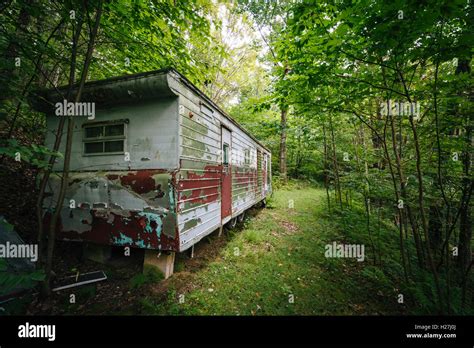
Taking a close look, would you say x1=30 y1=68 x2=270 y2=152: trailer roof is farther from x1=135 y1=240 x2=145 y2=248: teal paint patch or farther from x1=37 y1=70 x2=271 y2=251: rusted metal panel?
x1=135 y1=240 x2=145 y2=248: teal paint patch

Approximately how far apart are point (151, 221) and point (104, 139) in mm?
1843

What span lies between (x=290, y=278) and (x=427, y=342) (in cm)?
197

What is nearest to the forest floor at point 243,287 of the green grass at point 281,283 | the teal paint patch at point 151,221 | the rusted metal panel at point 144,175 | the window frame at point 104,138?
the green grass at point 281,283

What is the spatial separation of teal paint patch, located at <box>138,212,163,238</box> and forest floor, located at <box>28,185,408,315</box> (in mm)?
891

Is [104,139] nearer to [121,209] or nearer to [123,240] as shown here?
[121,209]

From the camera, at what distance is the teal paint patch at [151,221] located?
312 centimetres

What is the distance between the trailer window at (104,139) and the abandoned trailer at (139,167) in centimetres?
2

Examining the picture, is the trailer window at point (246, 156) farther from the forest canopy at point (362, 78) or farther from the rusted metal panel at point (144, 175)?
the rusted metal panel at point (144, 175)

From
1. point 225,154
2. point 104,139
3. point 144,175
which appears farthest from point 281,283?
point 104,139

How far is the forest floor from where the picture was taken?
2842mm

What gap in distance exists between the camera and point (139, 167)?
3312 millimetres

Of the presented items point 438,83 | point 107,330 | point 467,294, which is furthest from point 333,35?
point 467,294

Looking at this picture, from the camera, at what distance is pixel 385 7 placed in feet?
6.52

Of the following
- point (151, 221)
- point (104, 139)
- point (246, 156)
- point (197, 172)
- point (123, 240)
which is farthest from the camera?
point (246, 156)
